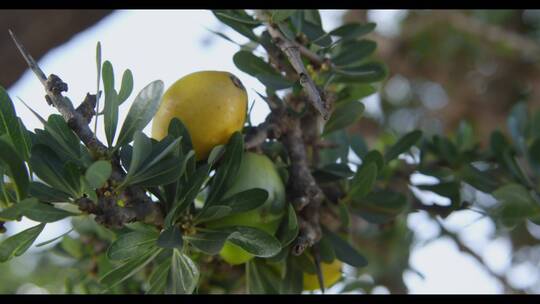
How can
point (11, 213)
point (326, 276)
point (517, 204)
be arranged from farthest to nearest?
1. point (326, 276)
2. point (517, 204)
3. point (11, 213)

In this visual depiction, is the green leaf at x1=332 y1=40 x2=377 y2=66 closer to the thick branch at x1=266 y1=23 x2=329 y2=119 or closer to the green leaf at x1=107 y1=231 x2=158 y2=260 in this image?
the thick branch at x1=266 y1=23 x2=329 y2=119

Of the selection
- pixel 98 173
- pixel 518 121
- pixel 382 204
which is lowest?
pixel 518 121

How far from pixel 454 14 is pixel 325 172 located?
1255 millimetres

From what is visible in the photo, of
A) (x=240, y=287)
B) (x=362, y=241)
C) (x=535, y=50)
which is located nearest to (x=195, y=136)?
(x=240, y=287)

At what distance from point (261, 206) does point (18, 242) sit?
25 centimetres

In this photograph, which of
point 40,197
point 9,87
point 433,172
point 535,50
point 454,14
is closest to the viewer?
point 40,197

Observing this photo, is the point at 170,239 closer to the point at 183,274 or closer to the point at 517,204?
the point at 183,274

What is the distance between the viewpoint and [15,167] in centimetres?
55

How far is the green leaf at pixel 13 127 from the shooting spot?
0.60m

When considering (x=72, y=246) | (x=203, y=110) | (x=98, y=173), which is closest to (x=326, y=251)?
(x=203, y=110)

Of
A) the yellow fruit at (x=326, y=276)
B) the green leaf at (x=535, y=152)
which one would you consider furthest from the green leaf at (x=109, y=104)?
the green leaf at (x=535, y=152)
